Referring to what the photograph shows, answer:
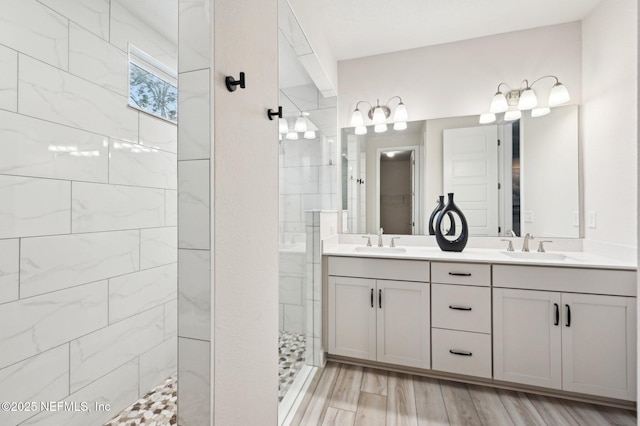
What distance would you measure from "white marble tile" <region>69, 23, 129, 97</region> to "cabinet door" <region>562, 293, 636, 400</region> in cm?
291

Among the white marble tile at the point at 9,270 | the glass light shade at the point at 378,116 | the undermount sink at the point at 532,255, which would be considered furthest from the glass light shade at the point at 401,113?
the white marble tile at the point at 9,270

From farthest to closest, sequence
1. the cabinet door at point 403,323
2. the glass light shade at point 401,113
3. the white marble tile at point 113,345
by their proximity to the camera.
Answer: the glass light shade at point 401,113 → the cabinet door at point 403,323 → the white marble tile at point 113,345

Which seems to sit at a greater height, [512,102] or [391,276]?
[512,102]

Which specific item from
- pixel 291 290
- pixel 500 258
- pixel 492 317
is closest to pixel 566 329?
pixel 492 317

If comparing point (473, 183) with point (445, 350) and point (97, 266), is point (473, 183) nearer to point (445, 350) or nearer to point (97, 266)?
point (445, 350)

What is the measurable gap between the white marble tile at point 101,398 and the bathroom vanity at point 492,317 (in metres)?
1.28

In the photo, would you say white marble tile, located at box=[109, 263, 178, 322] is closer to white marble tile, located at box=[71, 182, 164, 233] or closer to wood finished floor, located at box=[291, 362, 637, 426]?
white marble tile, located at box=[71, 182, 164, 233]

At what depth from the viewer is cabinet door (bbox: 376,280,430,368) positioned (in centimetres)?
188

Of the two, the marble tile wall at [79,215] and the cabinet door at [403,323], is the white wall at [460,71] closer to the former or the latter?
the cabinet door at [403,323]

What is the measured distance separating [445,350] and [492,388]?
0.35 metres

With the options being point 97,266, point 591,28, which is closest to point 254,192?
point 97,266

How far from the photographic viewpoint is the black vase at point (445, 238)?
2137 mm

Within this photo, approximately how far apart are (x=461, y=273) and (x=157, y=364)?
210 cm

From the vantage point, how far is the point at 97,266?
156 cm
